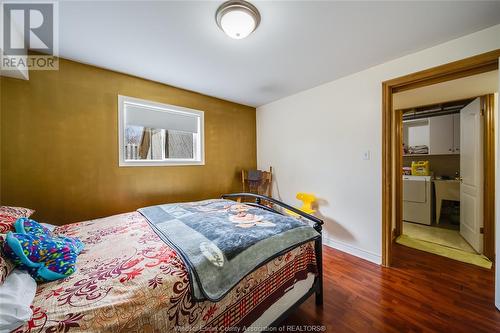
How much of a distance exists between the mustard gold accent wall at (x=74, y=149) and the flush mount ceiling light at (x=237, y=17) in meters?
1.61

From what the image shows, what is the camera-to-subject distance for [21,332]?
620 mm

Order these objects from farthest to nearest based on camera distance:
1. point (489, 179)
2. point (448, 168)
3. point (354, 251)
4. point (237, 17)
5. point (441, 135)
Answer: point (448, 168) < point (441, 135) < point (354, 251) < point (489, 179) < point (237, 17)

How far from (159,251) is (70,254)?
0.44 m

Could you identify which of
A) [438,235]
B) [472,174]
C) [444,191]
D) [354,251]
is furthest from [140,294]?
[444,191]

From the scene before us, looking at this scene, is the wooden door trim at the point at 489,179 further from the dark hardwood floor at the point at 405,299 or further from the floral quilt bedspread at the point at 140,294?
the floral quilt bedspread at the point at 140,294

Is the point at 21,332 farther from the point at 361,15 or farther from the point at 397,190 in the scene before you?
the point at 397,190

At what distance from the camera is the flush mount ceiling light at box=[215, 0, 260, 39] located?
1.33 metres

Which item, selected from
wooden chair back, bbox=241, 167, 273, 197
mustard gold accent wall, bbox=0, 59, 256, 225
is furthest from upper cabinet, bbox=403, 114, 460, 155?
mustard gold accent wall, bbox=0, 59, 256, 225

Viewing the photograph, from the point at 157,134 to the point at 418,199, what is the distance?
4.87 meters

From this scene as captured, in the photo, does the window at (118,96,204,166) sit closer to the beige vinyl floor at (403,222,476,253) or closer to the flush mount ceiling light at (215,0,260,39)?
the flush mount ceiling light at (215,0,260,39)

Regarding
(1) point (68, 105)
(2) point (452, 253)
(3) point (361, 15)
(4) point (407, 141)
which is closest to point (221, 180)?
(1) point (68, 105)

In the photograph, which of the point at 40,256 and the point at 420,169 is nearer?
the point at 40,256

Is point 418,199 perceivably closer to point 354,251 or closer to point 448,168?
point 448,168

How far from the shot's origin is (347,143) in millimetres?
2504
